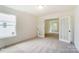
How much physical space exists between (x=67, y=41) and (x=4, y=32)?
3229mm

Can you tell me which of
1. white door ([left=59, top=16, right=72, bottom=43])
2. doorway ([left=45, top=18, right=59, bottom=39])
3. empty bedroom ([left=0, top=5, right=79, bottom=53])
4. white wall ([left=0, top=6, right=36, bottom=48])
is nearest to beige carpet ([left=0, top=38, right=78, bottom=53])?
empty bedroom ([left=0, top=5, right=79, bottom=53])

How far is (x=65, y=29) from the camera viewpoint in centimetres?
Answer: 484

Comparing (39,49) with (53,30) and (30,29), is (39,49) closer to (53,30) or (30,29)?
(30,29)

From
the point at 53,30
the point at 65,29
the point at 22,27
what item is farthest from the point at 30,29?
the point at 65,29

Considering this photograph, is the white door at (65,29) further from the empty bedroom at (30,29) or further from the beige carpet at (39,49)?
the beige carpet at (39,49)

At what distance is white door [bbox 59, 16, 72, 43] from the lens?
4531mm

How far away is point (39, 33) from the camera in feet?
20.2

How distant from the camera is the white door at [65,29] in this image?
453 centimetres

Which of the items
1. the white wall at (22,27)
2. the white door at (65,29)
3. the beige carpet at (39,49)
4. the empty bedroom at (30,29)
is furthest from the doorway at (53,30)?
the beige carpet at (39,49)

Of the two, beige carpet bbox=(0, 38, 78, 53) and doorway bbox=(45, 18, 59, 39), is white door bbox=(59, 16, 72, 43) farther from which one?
beige carpet bbox=(0, 38, 78, 53)

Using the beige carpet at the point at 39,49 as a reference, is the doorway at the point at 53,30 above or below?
above

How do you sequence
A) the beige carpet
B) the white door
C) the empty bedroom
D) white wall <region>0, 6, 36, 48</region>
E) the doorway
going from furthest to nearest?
the doorway < the white door < white wall <region>0, 6, 36, 48</region> < the empty bedroom < the beige carpet

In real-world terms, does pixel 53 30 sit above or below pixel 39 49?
above
